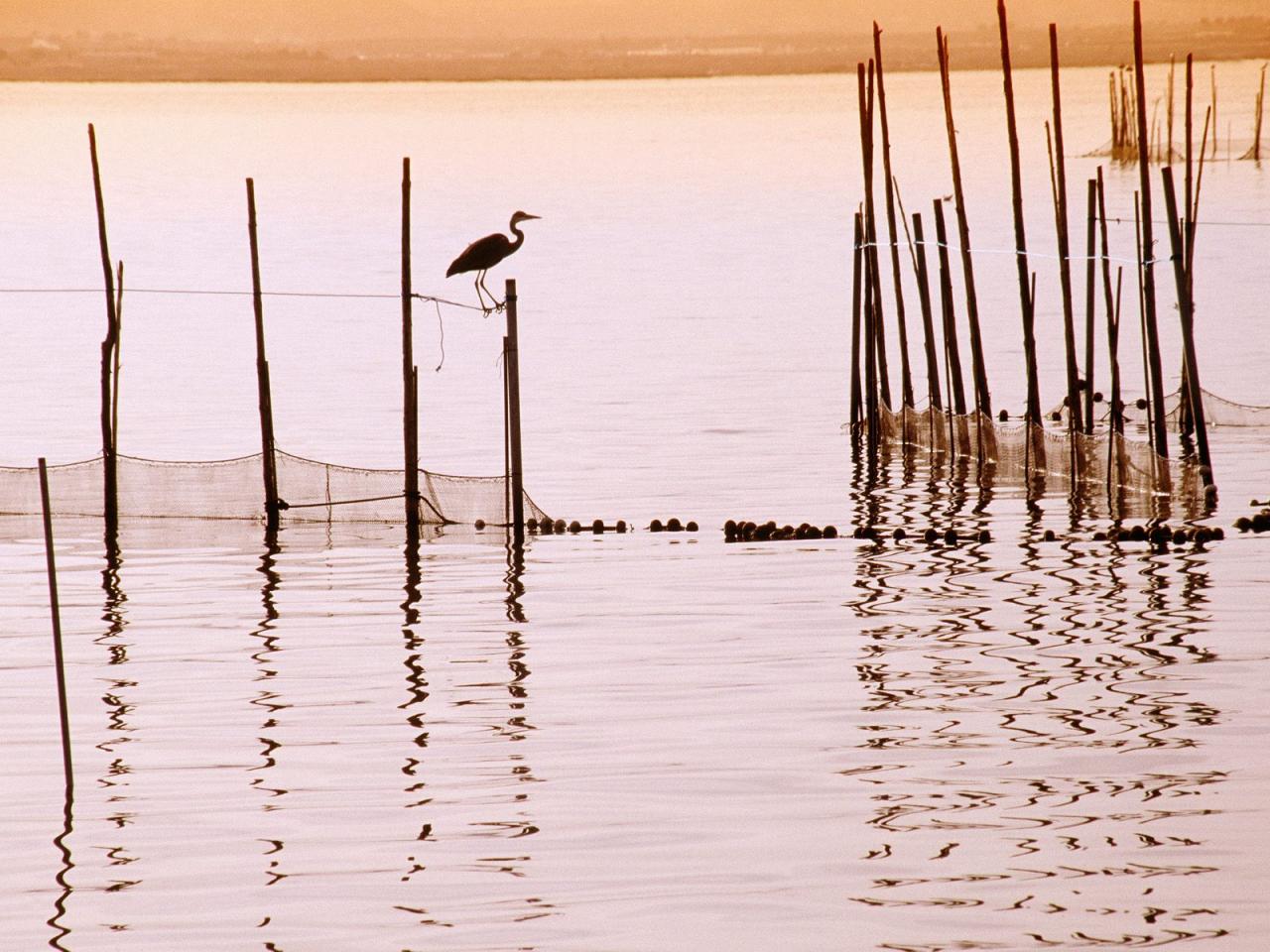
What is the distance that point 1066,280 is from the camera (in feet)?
56.5

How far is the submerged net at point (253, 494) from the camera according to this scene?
1667 centimetres

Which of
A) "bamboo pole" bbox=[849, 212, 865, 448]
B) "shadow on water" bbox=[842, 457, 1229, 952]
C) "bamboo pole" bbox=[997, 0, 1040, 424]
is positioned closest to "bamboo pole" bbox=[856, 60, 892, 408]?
"bamboo pole" bbox=[849, 212, 865, 448]

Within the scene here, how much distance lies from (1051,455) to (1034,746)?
327 inches

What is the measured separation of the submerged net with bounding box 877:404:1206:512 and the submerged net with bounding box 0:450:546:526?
410 cm

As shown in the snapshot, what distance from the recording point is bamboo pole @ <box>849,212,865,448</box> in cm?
1902

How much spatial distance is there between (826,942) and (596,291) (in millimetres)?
37896

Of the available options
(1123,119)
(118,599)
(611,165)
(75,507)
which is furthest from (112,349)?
(611,165)

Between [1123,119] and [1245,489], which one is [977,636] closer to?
[1245,489]

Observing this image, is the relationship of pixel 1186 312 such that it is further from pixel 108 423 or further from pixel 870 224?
pixel 108 423

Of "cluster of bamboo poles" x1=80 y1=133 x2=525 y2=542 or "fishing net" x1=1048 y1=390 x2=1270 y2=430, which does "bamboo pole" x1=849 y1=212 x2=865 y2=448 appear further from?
"cluster of bamboo poles" x1=80 y1=133 x2=525 y2=542

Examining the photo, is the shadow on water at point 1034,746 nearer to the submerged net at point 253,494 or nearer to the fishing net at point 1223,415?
the submerged net at point 253,494

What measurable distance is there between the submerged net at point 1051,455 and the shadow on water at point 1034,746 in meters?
0.72

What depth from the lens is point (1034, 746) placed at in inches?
404

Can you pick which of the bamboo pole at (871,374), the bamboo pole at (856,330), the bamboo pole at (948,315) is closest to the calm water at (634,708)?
the bamboo pole at (871,374)
